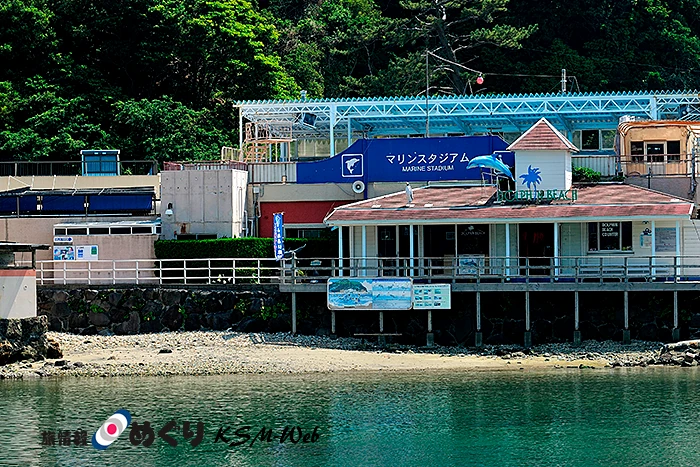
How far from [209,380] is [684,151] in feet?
73.2

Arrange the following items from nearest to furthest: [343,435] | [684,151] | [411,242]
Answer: [343,435] → [411,242] → [684,151]

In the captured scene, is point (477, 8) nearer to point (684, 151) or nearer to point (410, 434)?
point (684, 151)

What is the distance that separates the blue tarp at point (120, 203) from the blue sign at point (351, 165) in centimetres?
798

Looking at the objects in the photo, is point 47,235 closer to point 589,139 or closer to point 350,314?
point 350,314

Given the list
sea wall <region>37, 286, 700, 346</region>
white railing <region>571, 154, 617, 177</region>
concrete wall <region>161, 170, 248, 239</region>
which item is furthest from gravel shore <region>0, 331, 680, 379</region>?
white railing <region>571, 154, 617, 177</region>

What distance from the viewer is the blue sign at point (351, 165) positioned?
54031 mm

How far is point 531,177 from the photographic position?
48656 millimetres

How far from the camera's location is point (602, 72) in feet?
271

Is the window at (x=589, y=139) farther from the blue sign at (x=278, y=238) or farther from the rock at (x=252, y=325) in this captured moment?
the rock at (x=252, y=325)

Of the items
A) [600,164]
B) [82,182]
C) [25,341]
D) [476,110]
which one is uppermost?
[476,110]

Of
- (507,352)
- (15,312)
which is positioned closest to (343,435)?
(507,352)

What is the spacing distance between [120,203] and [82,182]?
459 centimetres

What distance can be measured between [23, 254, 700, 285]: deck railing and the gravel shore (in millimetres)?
2335

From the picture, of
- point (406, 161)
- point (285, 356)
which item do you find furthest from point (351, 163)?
point (285, 356)
